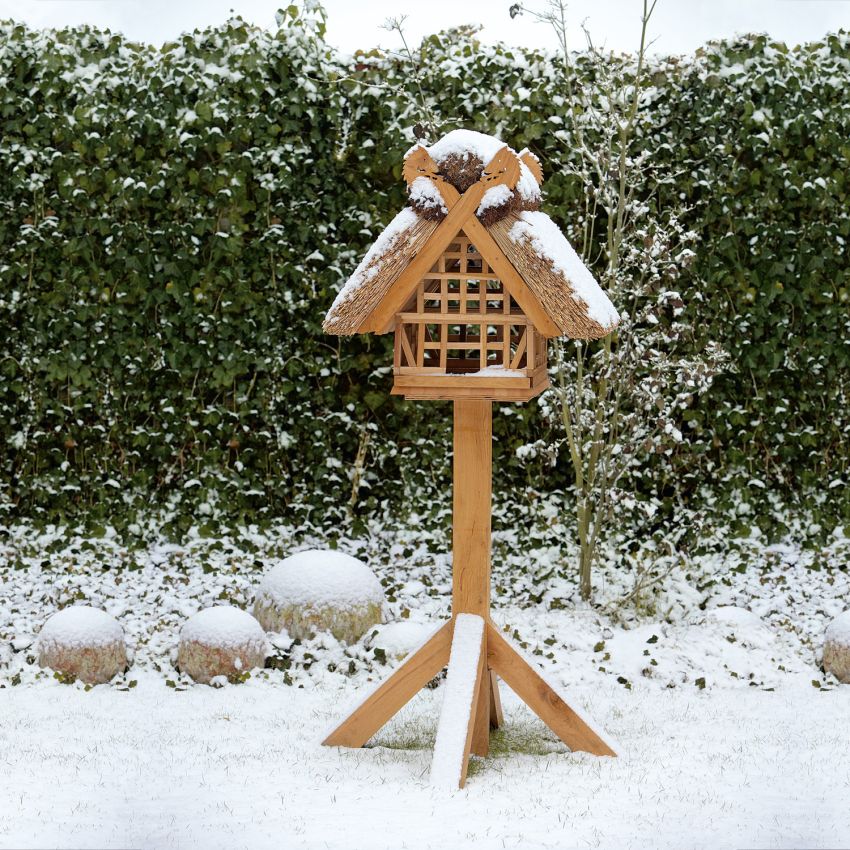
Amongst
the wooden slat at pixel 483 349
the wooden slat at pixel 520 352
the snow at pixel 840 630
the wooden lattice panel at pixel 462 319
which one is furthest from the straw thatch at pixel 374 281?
the snow at pixel 840 630

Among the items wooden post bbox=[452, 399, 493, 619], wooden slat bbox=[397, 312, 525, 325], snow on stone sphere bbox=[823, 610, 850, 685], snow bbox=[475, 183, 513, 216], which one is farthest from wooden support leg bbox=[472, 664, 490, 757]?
snow on stone sphere bbox=[823, 610, 850, 685]

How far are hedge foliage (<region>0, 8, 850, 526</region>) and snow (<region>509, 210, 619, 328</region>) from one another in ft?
7.94

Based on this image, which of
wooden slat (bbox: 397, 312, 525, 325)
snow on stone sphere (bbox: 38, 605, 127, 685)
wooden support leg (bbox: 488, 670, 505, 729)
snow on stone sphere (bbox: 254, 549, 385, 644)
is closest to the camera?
wooden slat (bbox: 397, 312, 525, 325)

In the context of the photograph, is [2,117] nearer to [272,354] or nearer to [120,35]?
[120,35]

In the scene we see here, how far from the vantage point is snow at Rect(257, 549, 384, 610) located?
497 centimetres

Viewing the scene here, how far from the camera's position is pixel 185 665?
4.66 metres

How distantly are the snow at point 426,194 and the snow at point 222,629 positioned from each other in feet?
7.16

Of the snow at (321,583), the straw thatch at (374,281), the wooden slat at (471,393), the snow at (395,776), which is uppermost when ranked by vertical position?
the straw thatch at (374,281)

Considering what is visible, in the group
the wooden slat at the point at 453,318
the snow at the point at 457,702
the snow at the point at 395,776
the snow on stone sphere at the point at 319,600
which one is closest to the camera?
the snow at the point at 395,776

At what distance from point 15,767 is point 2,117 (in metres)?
4.16

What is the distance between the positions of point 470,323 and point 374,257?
1.38ft

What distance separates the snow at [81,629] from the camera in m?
4.63

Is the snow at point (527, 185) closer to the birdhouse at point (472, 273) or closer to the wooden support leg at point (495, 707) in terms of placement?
the birdhouse at point (472, 273)

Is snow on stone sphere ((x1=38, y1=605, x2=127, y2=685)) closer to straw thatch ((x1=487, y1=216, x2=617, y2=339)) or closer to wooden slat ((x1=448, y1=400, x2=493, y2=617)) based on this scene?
wooden slat ((x1=448, y1=400, x2=493, y2=617))
